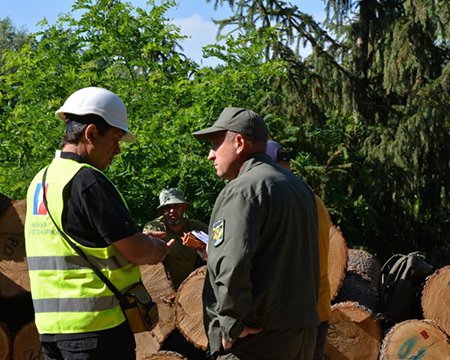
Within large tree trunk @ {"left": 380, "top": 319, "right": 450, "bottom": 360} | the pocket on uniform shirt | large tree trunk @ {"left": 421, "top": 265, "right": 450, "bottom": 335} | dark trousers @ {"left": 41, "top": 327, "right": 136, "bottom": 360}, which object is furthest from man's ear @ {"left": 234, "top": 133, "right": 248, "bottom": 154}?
large tree trunk @ {"left": 421, "top": 265, "right": 450, "bottom": 335}

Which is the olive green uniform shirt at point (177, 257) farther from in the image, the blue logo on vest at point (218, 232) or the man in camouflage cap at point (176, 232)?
the blue logo on vest at point (218, 232)

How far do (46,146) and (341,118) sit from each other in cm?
422

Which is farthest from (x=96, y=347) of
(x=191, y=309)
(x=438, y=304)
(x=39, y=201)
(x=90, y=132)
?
(x=438, y=304)

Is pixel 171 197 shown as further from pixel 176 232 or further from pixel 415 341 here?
pixel 415 341

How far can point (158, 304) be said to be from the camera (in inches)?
237

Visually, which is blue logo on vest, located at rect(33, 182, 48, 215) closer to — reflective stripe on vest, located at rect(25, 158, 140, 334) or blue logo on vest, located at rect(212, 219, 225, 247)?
reflective stripe on vest, located at rect(25, 158, 140, 334)

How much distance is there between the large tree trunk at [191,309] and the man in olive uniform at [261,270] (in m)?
2.55

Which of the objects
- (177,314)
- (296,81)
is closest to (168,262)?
(177,314)

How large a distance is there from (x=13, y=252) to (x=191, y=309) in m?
1.42

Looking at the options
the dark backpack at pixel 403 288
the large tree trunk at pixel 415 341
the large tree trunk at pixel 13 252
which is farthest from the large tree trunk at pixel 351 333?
the large tree trunk at pixel 13 252

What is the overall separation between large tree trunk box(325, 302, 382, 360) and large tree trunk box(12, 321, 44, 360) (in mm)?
2316

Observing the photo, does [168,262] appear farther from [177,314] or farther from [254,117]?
[254,117]

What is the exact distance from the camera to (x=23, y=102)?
311 inches

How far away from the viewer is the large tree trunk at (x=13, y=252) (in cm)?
584
